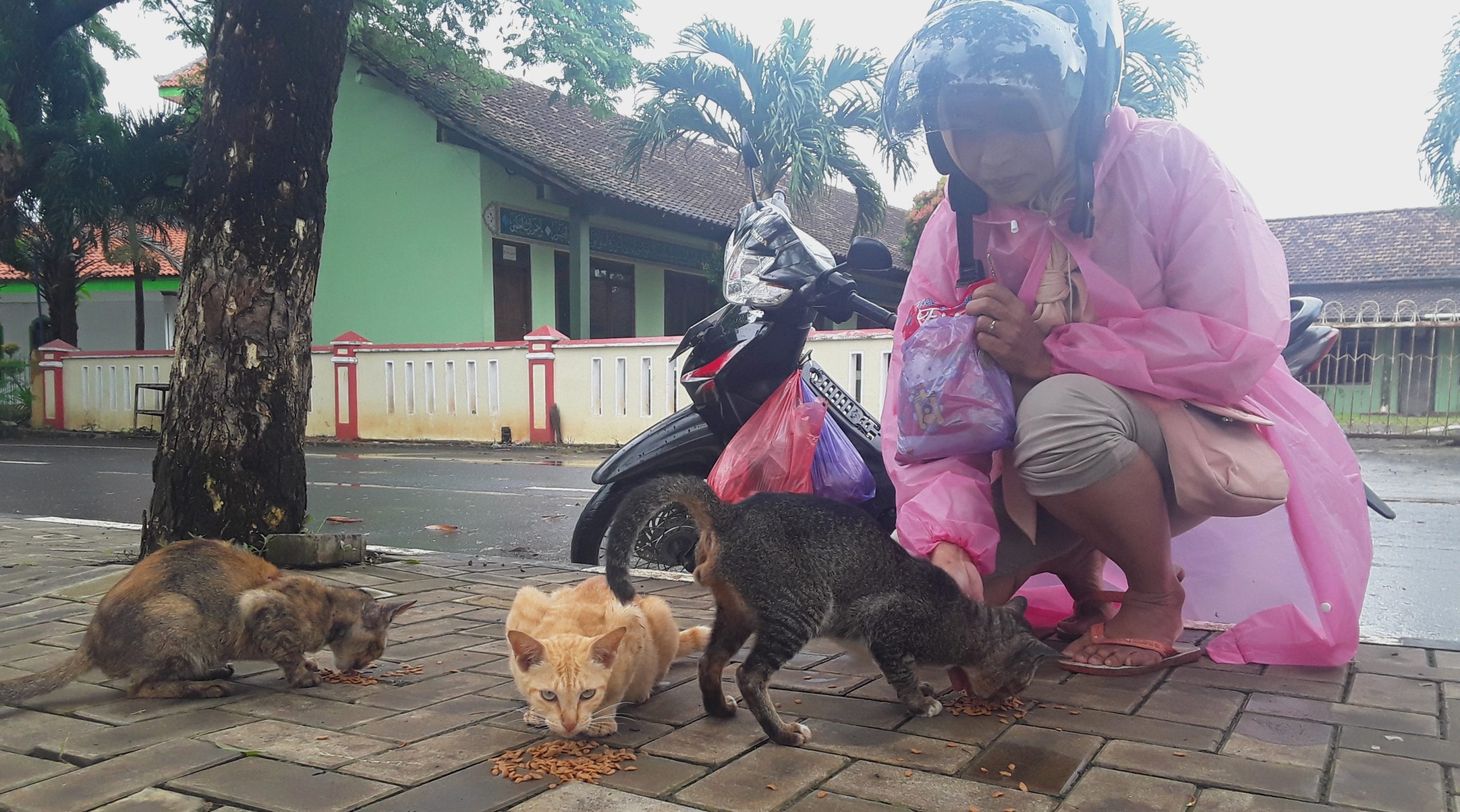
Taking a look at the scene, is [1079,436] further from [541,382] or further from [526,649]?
[541,382]

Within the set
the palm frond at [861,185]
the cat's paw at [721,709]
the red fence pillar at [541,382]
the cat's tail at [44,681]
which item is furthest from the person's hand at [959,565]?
the palm frond at [861,185]

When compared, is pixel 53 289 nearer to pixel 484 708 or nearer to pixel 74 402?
pixel 74 402

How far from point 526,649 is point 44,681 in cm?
131

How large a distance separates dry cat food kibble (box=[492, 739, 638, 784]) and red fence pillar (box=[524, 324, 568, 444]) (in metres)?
11.8

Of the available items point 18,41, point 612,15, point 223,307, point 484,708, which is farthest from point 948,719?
point 18,41

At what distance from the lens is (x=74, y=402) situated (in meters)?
18.8

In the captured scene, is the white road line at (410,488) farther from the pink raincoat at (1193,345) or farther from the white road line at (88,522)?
the pink raincoat at (1193,345)

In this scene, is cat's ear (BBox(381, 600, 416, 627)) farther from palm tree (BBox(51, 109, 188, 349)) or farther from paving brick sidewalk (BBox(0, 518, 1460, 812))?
palm tree (BBox(51, 109, 188, 349))

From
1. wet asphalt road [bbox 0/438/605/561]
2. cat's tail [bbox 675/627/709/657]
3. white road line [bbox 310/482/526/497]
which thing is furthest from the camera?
white road line [bbox 310/482/526/497]

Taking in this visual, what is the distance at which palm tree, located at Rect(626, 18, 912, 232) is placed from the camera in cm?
1558

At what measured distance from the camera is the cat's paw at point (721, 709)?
2547mm

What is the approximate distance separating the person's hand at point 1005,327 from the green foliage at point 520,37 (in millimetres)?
12487

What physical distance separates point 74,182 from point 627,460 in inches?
604

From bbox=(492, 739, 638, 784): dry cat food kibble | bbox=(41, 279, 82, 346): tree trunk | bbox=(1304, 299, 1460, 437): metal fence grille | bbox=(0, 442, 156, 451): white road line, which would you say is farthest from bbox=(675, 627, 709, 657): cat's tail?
bbox=(41, 279, 82, 346): tree trunk
